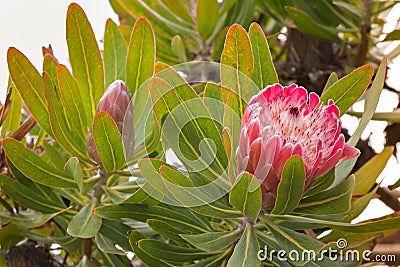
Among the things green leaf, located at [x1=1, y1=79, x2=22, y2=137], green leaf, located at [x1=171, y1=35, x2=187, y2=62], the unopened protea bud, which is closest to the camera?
the unopened protea bud

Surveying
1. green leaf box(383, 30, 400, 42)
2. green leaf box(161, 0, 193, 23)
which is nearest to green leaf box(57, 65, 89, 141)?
green leaf box(161, 0, 193, 23)

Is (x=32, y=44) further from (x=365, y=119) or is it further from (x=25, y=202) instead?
(x=365, y=119)

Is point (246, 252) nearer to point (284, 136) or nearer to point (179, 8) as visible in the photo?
point (284, 136)

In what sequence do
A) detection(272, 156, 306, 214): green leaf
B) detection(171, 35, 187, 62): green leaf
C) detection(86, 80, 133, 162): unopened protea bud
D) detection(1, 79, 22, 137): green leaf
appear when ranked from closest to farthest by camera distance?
1. detection(272, 156, 306, 214): green leaf
2. detection(86, 80, 133, 162): unopened protea bud
3. detection(1, 79, 22, 137): green leaf
4. detection(171, 35, 187, 62): green leaf

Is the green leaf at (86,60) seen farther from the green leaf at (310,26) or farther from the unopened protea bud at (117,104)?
the green leaf at (310,26)

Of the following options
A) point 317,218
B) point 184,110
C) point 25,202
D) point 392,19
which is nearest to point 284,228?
point 317,218

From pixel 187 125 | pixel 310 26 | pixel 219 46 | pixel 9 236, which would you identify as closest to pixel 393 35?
pixel 310 26

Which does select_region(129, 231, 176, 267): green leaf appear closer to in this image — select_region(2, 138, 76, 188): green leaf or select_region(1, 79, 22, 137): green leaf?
select_region(2, 138, 76, 188): green leaf
